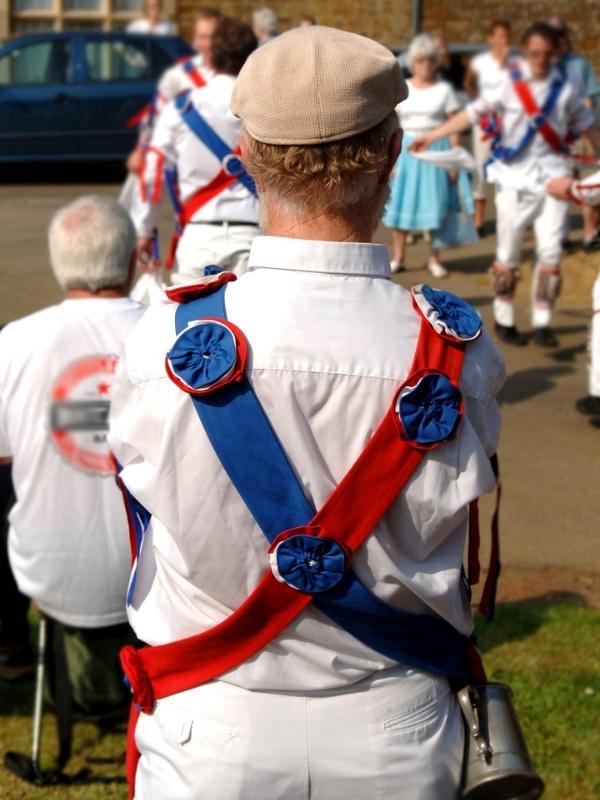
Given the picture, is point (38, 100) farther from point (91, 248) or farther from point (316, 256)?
point (316, 256)

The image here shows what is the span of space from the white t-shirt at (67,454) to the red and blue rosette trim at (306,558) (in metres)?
1.79

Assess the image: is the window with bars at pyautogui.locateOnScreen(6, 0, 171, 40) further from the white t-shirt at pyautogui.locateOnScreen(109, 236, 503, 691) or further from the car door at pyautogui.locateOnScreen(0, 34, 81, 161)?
the white t-shirt at pyautogui.locateOnScreen(109, 236, 503, 691)

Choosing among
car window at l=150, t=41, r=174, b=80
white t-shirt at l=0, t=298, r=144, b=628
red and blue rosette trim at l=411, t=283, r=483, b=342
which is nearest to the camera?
red and blue rosette trim at l=411, t=283, r=483, b=342

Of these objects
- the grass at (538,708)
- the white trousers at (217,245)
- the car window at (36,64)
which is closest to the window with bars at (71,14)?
the car window at (36,64)

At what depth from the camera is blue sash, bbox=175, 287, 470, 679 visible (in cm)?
184

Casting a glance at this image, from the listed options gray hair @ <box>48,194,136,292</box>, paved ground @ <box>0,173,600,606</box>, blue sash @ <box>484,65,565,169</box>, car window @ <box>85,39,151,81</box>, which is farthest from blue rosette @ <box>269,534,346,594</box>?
car window @ <box>85,39,151,81</box>

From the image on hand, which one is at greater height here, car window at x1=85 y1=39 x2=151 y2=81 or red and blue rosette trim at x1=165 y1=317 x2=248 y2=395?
red and blue rosette trim at x1=165 y1=317 x2=248 y2=395

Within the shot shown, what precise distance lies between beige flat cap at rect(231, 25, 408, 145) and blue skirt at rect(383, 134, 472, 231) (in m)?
8.25

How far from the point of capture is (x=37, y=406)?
357 cm

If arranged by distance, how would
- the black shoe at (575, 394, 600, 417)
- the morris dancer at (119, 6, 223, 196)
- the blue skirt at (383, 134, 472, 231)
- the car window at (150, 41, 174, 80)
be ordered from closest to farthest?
the morris dancer at (119, 6, 223, 196) → the black shoe at (575, 394, 600, 417) → the blue skirt at (383, 134, 472, 231) → the car window at (150, 41, 174, 80)

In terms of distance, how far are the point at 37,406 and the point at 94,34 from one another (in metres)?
12.1

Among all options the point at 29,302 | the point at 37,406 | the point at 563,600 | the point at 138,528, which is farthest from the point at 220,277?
the point at 29,302

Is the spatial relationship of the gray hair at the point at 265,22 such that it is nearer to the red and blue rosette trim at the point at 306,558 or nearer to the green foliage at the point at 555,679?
the green foliage at the point at 555,679

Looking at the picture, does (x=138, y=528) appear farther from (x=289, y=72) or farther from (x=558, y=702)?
(x=558, y=702)
